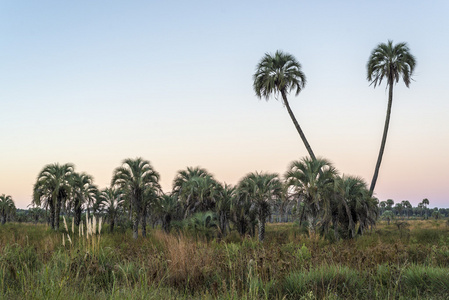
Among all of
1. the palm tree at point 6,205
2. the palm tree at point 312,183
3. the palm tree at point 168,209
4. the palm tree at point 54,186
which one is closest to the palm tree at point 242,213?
the palm tree at point 312,183

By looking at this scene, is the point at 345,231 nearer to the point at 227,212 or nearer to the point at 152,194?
the point at 227,212

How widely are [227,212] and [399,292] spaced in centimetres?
2543

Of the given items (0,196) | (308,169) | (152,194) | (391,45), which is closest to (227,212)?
(152,194)

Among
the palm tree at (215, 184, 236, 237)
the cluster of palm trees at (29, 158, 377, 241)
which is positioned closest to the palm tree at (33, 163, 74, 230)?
the cluster of palm trees at (29, 158, 377, 241)

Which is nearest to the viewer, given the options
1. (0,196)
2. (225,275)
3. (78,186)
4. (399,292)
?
(399,292)

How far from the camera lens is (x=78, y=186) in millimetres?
39375

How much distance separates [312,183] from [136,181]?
1594cm

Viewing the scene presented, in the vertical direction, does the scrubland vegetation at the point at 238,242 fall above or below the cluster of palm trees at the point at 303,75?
below

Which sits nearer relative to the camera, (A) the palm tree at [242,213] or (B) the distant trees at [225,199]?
(B) the distant trees at [225,199]

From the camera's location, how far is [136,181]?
1273 inches

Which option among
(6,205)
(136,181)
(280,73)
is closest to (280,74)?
(280,73)

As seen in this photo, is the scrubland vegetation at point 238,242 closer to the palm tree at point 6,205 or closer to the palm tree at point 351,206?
the palm tree at point 351,206

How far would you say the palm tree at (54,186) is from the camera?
35406 millimetres

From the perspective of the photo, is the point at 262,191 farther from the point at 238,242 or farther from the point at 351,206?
the point at 238,242
